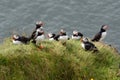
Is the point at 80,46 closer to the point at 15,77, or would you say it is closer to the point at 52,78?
the point at 52,78

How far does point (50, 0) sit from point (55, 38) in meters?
17.0

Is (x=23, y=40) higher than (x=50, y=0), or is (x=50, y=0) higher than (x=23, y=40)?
(x=23, y=40)

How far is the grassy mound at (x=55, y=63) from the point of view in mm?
15078

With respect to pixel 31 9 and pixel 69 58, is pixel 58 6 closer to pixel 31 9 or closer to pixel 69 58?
pixel 31 9

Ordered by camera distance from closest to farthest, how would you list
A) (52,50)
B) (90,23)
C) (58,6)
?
(52,50) → (90,23) → (58,6)

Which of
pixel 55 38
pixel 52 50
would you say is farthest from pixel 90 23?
pixel 52 50

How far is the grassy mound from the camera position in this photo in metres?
15.1

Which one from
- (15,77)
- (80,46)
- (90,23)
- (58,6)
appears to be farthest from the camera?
(58,6)

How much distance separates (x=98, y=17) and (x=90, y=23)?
108 cm

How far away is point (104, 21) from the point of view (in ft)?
105

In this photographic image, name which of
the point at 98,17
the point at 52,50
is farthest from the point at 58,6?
the point at 52,50

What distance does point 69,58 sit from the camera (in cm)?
1583

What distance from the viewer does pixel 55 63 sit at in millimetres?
15672

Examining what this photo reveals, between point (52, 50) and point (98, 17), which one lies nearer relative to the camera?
point (52, 50)
